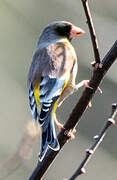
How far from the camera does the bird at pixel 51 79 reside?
3.09 meters

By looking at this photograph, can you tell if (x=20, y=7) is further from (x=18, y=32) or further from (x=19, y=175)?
(x=19, y=175)

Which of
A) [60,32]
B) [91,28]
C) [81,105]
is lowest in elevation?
[60,32]

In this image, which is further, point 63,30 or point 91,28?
point 63,30

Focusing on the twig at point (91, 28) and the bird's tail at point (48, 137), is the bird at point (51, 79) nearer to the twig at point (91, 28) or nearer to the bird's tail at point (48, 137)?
the bird's tail at point (48, 137)

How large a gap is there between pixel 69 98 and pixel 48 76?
3.62 meters

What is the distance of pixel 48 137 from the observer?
9.53 ft

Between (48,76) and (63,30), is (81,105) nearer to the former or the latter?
(48,76)

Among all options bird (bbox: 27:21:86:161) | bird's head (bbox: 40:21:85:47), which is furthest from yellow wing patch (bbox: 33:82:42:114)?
bird's head (bbox: 40:21:85:47)

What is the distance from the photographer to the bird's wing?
320 centimetres

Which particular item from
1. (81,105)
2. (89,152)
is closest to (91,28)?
(81,105)

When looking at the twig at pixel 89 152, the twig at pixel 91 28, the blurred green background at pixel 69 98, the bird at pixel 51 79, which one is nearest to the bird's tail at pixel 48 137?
the bird at pixel 51 79

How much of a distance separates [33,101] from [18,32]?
4776mm

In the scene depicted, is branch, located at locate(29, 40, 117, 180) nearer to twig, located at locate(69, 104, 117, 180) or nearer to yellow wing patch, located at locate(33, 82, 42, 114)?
twig, located at locate(69, 104, 117, 180)

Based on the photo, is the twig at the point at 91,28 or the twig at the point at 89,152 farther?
the twig at the point at 89,152
